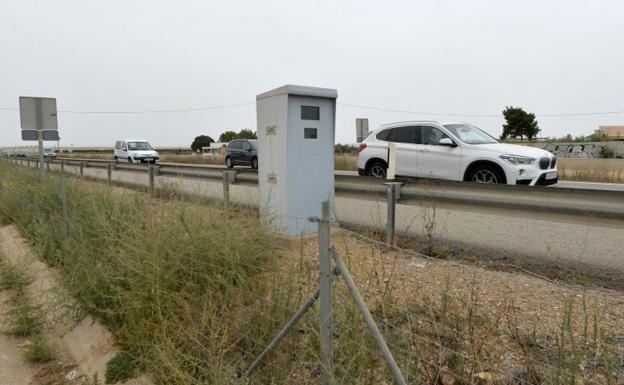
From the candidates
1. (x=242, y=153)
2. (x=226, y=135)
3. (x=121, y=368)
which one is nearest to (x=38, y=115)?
(x=121, y=368)

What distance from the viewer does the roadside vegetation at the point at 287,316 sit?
8.25 ft

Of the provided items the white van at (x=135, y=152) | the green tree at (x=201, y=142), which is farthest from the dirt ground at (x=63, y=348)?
the green tree at (x=201, y=142)

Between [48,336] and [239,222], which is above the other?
[239,222]

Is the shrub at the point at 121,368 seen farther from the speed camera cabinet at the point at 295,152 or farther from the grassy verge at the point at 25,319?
the speed camera cabinet at the point at 295,152

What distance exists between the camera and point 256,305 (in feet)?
10.7

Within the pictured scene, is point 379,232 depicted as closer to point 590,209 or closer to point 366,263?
point 366,263

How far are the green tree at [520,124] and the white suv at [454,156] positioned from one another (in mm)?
51954

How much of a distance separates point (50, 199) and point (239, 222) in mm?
5749

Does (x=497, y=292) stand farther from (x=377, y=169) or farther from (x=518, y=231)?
(x=377, y=169)

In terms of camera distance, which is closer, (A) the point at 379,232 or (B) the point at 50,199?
(A) the point at 379,232

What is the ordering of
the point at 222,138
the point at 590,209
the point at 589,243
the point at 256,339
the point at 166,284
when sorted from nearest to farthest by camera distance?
1. the point at 256,339
2. the point at 166,284
3. the point at 590,209
4. the point at 589,243
5. the point at 222,138

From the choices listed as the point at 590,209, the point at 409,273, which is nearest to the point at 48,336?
the point at 409,273

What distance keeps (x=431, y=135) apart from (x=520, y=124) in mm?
53755

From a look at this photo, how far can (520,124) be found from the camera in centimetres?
5806
